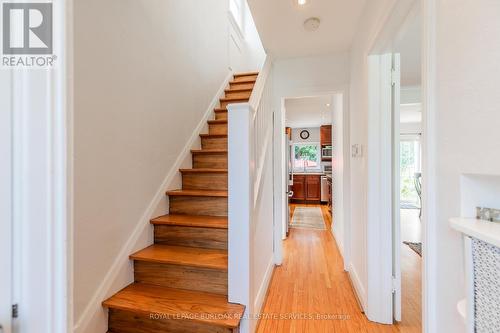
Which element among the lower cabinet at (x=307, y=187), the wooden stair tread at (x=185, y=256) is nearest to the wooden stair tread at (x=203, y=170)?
the wooden stair tread at (x=185, y=256)

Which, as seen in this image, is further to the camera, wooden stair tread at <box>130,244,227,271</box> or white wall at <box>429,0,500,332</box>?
wooden stair tread at <box>130,244,227,271</box>

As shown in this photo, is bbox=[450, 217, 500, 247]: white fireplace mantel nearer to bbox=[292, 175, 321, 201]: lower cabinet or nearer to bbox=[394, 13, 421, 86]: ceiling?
bbox=[394, 13, 421, 86]: ceiling

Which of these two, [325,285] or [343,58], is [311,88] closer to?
[343,58]

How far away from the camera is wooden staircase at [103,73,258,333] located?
131 centimetres

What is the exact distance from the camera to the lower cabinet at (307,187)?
7.18m

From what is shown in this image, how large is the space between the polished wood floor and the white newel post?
55 cm

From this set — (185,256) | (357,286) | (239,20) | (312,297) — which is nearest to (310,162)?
(239,20)

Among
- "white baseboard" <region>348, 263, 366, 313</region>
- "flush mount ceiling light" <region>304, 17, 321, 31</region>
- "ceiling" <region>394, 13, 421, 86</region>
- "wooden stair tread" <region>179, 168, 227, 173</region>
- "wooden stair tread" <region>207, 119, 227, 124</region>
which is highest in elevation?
"flush mount ceiling light" <region>304, 17, 321, 31</region>

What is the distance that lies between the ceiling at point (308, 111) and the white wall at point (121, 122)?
2.75 metres

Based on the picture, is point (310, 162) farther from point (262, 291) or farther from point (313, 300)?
point (262, 291)

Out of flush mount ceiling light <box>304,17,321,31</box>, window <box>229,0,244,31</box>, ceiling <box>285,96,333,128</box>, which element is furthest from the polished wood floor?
window <box>229,0,244,31</box>

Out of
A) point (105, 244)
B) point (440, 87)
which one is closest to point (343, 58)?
point (440, 87)

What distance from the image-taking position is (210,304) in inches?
54.2
